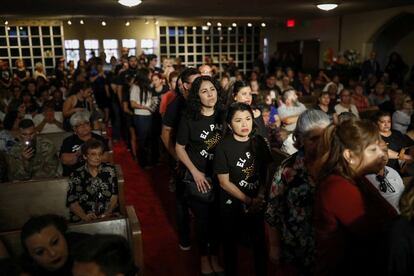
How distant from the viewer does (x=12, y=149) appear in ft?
12.3

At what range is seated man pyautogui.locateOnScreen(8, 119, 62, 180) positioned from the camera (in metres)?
3.75

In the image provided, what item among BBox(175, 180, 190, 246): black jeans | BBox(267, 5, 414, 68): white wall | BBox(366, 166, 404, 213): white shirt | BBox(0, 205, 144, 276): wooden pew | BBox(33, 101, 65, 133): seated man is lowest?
BBox(175, 180, 190, 246): black jeans

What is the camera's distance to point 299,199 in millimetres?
2072

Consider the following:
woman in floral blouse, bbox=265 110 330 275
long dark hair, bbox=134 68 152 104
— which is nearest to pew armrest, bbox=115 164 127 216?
woman in floral blouse, bbox=265 110 330 275

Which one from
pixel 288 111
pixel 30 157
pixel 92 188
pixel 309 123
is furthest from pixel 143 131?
pixel 309 123

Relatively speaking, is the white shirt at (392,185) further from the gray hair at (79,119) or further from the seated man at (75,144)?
the gray hair at (79,119)

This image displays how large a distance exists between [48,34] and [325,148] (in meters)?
13.6

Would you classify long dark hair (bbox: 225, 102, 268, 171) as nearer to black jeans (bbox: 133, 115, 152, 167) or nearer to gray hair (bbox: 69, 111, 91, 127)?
gray hair (bbox: 69, 111, 91, 127)

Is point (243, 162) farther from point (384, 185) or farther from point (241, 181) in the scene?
point (384, 185)

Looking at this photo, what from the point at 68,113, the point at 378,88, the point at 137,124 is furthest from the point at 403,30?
the point at 68,113

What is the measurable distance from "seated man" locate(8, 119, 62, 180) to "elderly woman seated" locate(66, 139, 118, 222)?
2.88 ft

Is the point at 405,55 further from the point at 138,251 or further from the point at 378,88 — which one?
the point at 138,251

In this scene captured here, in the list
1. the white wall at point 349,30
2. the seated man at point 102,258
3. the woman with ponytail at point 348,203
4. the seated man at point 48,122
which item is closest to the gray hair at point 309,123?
the woman with ponytail at point 348,203

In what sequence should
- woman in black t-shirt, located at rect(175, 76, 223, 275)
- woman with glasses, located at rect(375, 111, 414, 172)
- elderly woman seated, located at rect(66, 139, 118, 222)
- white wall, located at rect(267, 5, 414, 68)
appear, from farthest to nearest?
white wall, located at rect(267, 5, 414, 68) → woman with glasses, located at rect(375, 111, 414, 172) → elderly woman seated, located at rect(66, 139, 118, 222) → woman in black t-shirt, located at rect(175, 76, 223, 275)
